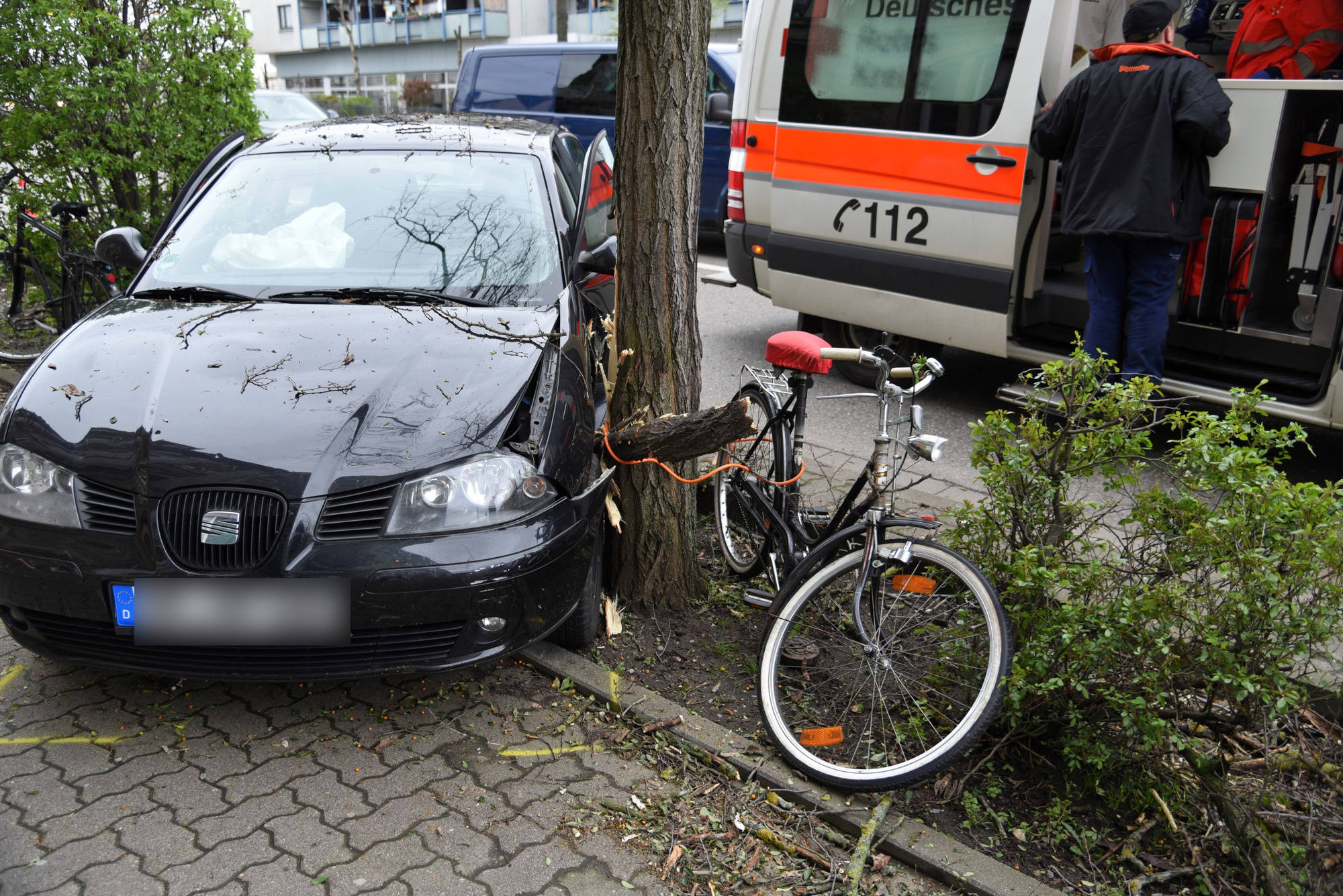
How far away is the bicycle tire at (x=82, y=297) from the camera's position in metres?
6.52

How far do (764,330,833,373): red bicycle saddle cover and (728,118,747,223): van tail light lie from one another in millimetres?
3642

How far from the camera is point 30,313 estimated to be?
7172 millimetres

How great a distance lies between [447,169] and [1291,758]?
349 cm

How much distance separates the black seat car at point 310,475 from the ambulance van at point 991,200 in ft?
8.62

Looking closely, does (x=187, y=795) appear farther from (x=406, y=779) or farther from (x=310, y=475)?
Result: (x=310, y=475)

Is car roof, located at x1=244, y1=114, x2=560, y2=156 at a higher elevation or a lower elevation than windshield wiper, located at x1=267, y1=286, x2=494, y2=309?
higher

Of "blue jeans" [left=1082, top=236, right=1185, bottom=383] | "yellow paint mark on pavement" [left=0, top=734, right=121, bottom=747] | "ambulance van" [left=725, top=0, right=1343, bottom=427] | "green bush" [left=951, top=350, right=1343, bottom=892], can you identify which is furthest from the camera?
"ambulance van" [left=725, top=0, right=1343, bottom=427]

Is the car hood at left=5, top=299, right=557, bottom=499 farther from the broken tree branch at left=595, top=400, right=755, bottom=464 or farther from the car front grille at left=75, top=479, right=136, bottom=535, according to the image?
the broken tree branch at left=595, top=400, right=755, bottom=464

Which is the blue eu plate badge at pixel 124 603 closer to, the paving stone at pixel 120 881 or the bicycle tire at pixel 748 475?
the paving stone at pixel 120 881

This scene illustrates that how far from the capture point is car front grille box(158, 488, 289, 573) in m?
2.66

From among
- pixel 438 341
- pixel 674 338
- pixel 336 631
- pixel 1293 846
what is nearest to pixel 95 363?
pixel 438 341

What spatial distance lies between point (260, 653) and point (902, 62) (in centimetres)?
458

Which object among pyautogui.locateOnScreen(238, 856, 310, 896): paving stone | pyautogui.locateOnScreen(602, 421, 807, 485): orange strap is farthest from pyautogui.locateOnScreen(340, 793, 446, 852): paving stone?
pyautogui.locateOnScreen(602, 421, 807, 485): orange strap

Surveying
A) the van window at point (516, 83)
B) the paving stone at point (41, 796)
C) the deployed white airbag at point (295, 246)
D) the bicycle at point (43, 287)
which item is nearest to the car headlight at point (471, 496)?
the paving stone at point (41, 796)
